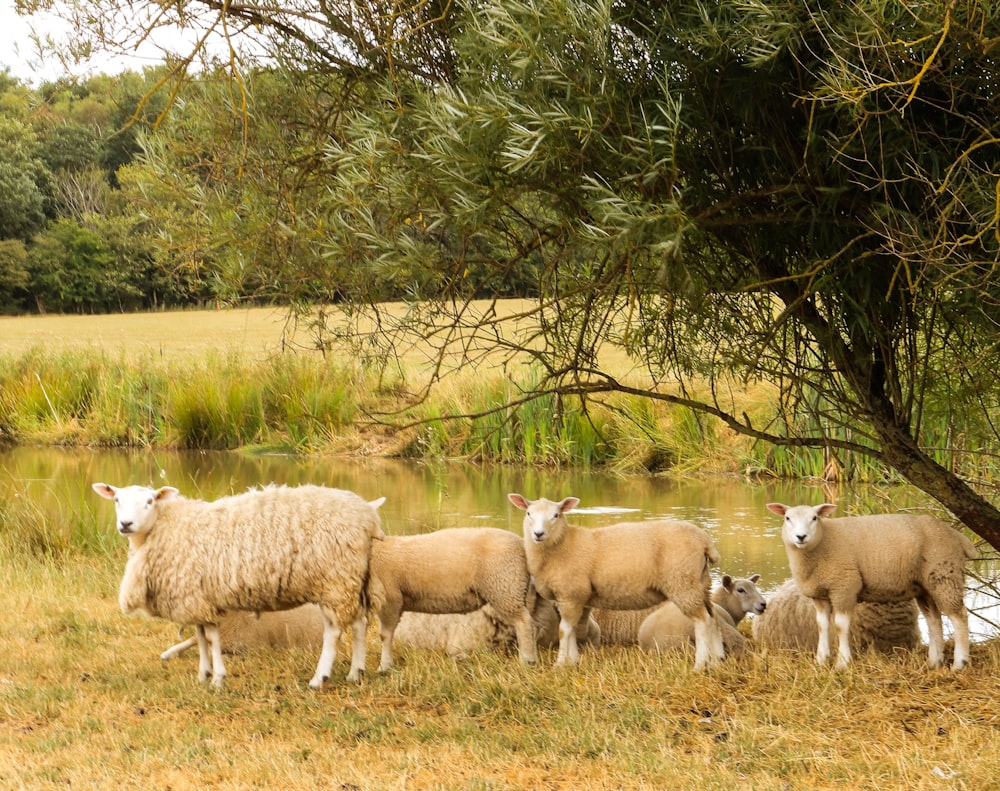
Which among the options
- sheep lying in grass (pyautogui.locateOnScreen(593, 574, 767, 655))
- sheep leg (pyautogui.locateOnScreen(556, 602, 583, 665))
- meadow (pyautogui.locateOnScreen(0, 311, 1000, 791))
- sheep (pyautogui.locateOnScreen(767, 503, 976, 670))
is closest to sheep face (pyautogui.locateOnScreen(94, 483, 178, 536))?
meadow (pyautogui.locateOnScreen(0, 311, 1000, 791))

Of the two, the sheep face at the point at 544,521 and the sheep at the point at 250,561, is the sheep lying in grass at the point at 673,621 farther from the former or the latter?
the sheep at the point at 250,561

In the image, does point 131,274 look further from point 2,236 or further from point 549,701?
point 549,701

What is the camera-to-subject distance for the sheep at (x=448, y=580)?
6.71 meters

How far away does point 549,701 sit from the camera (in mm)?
5965

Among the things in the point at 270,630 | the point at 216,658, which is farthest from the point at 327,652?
the point at 270,630

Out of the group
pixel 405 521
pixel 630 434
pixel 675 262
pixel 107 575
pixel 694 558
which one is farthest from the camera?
pixel 630 434

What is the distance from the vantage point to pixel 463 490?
16.0 meters

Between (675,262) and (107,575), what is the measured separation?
677cm

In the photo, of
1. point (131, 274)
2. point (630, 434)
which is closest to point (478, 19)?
point (630, 434)

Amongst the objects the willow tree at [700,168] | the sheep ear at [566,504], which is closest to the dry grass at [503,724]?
the sheep ear at [566,504]

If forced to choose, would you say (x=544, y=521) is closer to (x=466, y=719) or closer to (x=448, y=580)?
(x=448, y=580)

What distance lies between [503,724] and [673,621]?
1862 mm

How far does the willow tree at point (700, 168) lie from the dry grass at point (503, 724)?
4.68ft

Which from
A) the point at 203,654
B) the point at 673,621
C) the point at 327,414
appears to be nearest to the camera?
the point at 203,654
